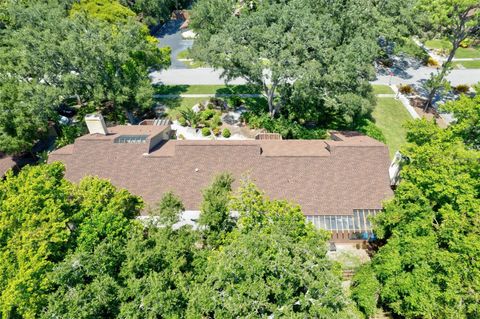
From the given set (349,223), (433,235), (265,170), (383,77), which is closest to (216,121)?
(265,170)

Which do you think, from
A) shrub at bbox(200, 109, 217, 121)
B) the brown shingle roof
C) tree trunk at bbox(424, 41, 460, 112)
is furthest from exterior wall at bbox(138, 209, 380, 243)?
tree trunk at bbox(424, 41, 460, 112)

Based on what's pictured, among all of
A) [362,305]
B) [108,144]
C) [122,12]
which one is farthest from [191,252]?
[122,12]

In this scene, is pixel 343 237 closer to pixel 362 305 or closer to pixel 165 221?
pixel 362 305

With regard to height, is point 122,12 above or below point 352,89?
above

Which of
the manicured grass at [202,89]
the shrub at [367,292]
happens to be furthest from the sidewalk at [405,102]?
the shrub at [367,292]

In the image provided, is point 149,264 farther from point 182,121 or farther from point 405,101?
point 405,101

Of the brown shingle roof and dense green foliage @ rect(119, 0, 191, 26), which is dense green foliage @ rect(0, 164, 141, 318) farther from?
dense green foliage @ rect(119, 0, 191, 26)
